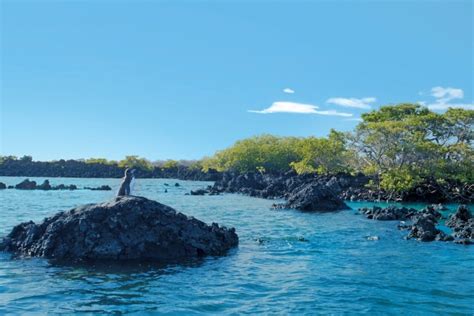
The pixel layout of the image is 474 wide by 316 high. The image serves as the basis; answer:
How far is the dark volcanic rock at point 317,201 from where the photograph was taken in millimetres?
39250

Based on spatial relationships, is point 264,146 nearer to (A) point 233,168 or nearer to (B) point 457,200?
(A) point 233,168

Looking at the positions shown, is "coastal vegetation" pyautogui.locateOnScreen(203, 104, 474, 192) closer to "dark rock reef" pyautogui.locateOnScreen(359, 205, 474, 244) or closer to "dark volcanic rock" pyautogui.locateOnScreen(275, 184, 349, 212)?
"dark volcanic rock" pyautogui.locateOnScreen(275, 184, 349, 212)

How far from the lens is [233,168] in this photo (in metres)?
112

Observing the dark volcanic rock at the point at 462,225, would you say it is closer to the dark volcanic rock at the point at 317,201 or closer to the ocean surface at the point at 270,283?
the ocean surface at the point at 270,283

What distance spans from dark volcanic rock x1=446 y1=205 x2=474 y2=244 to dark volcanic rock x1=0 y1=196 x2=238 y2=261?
1299 cm

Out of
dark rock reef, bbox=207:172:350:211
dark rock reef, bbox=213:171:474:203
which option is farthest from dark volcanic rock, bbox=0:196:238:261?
dark rock reef, bbox=213:171:474:203

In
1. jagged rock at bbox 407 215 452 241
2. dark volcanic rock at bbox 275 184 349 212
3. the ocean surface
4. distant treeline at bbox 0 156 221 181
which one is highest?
distant treeline at bbox 0 156 221 181

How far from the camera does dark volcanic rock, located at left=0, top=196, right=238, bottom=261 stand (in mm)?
16798

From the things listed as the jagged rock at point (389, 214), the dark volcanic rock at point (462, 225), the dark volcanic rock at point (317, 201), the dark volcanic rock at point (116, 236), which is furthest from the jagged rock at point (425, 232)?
the dark volcanic rock at point (317, 201)

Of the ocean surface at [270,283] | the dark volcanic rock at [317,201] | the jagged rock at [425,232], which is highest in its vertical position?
the dark volcanic rock at [317,201]

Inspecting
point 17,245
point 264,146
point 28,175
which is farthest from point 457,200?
point 28,175

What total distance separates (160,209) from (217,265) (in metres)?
3.20

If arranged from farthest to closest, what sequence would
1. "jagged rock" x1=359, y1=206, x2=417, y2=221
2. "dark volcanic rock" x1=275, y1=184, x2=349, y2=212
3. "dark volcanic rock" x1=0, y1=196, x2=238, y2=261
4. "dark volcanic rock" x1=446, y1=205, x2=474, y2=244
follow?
"dark volcanic rock" x1=275, y1=184, x2=349, y2=212 → "jagged rock" x1=359, y1=206, x2=417, y2=221 → "dark volcanic rock" x1=446, y1=205, x2=474, y2=244 → "dark volcanic rock" x1=0, y1=196, x2=238, y2=261

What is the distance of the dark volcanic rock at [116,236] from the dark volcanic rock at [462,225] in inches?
512
